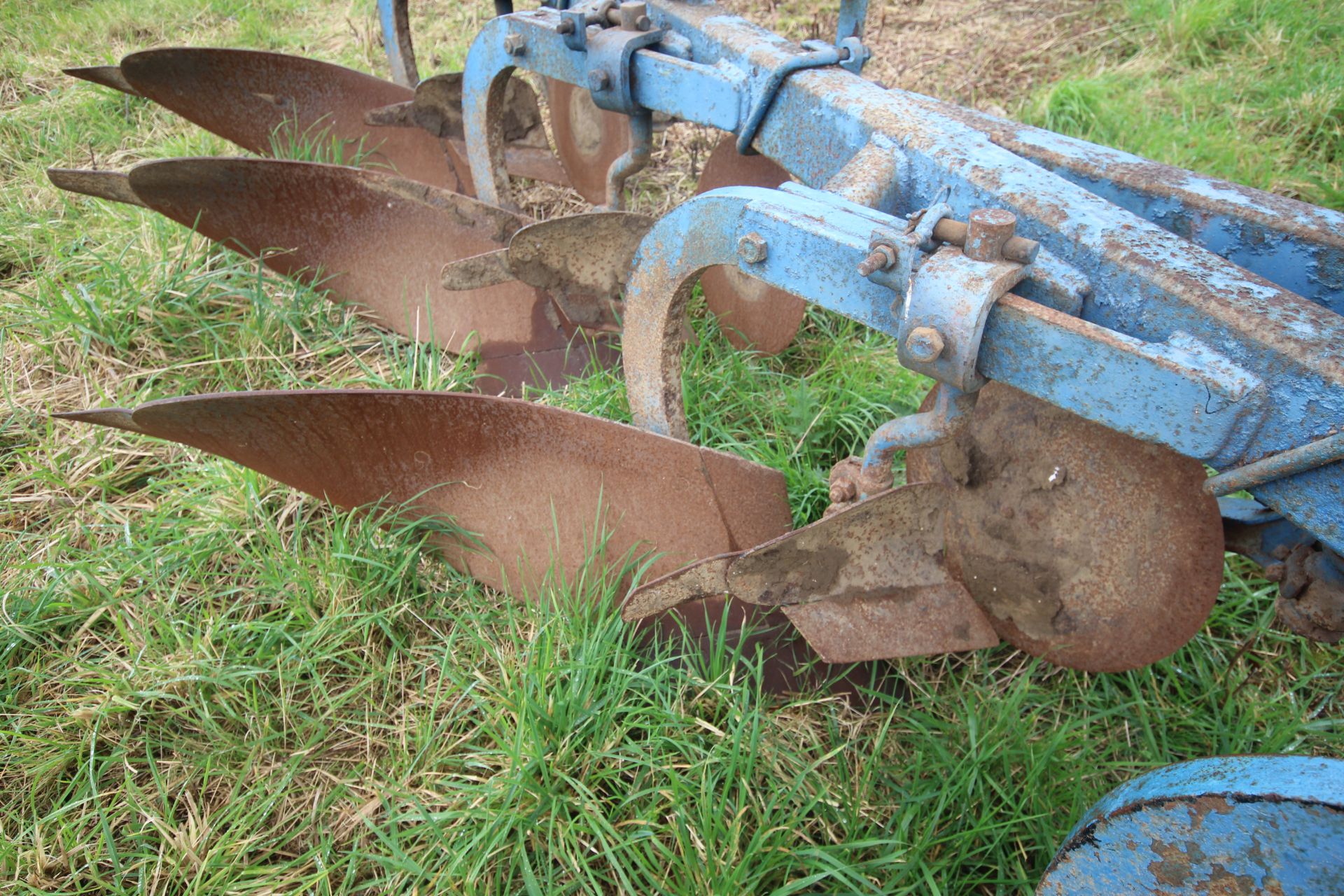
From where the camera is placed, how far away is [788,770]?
5.28ft

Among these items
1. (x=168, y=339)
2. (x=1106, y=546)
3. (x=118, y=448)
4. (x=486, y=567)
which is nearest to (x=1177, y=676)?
(x=1106, y=546)

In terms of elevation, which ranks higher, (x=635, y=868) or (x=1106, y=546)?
(x=1106, y=546)

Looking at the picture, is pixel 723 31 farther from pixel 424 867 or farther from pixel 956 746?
pixel 424 867

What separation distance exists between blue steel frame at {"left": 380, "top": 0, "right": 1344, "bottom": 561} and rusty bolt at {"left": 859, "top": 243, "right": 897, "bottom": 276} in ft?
0.18

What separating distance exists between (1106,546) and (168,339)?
8.20 feet

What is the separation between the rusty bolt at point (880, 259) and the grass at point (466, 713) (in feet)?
2.59

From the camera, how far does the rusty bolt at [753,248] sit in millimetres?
1436

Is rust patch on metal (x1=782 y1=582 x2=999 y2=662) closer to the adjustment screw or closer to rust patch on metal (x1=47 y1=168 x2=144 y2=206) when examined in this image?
the adjustment screw

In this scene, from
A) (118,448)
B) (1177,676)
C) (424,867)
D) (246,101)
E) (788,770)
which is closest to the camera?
(424,867)

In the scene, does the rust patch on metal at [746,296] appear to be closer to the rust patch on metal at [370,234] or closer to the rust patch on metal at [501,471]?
the rust patch on metal at [370,234]

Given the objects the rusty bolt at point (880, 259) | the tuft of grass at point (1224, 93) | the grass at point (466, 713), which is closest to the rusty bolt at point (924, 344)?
the rusty bolt at point (880, 259)

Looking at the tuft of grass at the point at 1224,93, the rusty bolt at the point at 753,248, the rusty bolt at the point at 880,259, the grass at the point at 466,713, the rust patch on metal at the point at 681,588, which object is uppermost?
the rusty bolt at the point at 880,259

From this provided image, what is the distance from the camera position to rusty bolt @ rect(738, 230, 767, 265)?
56.5 inches

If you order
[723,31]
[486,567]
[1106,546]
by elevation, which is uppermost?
[723,31]
